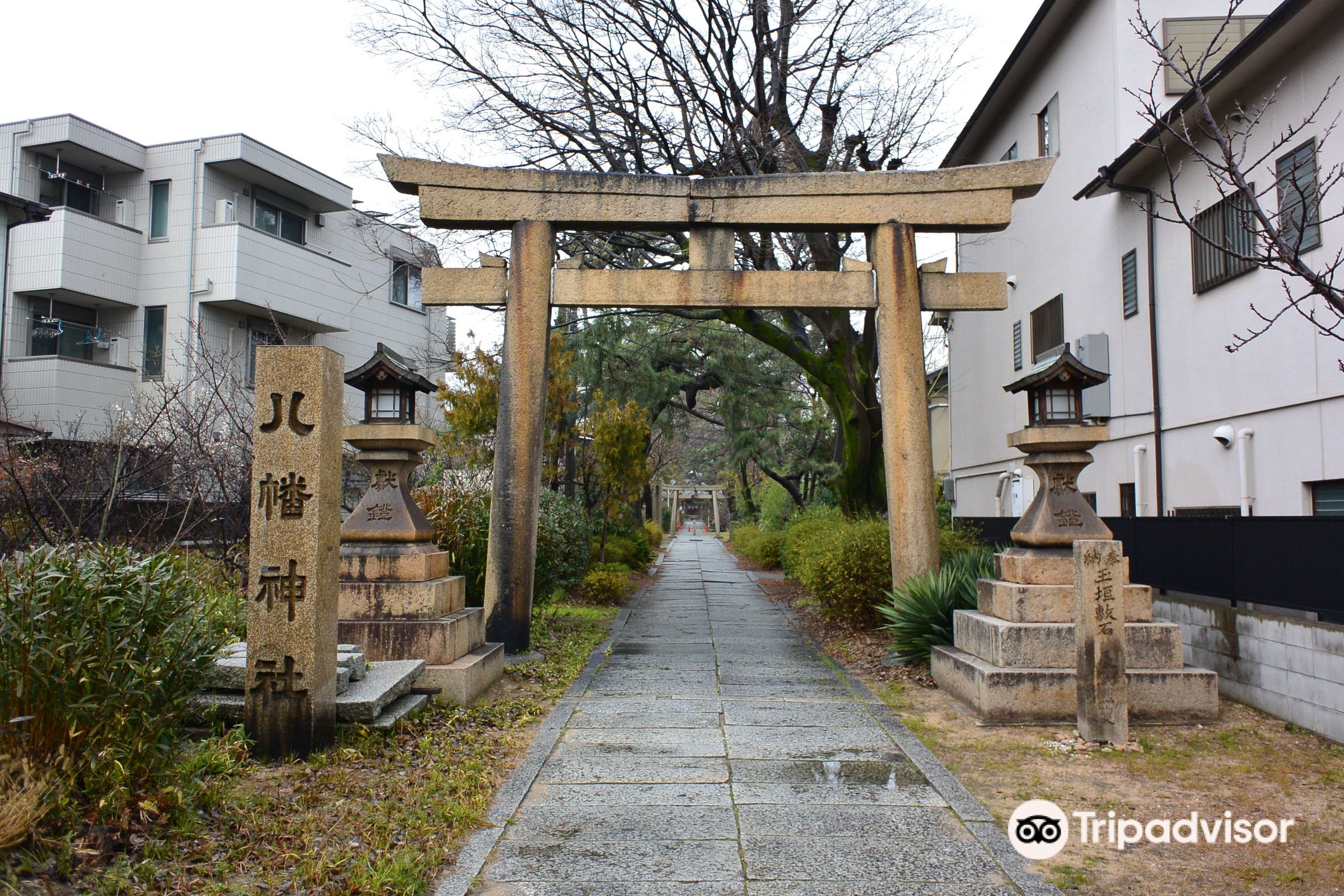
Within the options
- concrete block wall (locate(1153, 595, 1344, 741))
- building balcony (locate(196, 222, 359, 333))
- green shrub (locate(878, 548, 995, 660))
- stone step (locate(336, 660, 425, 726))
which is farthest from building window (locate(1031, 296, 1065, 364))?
building balcony (locate(196, 222, 359, 333))

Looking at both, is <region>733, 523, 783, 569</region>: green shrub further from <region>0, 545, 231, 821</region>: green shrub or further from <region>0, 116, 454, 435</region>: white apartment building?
<region>0, 545, 231, 821</region>: green shrub

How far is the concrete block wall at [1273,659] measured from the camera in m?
6.22

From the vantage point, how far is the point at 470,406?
15.6 meters

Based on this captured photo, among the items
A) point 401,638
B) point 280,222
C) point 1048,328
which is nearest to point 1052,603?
point 401,638

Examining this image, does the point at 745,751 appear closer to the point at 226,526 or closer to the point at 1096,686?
the point at 1096,686

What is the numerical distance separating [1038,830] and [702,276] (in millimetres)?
6266

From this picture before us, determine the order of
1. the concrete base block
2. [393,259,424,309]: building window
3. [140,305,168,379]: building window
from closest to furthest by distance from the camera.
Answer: the concrete base block, [140,305,168,379]: building window, [393,259,424,309]: building window

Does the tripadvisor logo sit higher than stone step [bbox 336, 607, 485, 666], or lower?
lower

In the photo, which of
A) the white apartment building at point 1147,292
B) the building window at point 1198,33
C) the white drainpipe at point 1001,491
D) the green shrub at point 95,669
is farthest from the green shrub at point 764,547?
the green shrub at point 95,669

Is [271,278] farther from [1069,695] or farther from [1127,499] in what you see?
[1069,695]

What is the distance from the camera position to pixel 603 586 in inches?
604

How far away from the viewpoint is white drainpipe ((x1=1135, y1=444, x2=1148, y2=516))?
1111 cm

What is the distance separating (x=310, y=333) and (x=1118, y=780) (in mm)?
19023

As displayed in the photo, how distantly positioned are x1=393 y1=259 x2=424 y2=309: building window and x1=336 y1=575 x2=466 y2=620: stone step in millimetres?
16600
